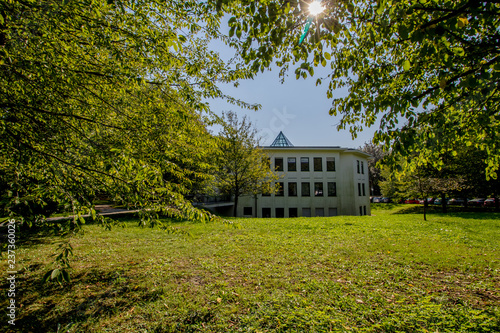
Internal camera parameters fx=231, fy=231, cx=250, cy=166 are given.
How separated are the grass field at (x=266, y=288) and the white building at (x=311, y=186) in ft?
70.7

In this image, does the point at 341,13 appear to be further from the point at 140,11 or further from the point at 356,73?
the point at 140,11

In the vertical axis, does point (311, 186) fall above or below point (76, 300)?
above

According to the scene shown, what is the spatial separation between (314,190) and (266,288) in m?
26.6

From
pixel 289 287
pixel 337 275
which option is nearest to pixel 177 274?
pixel 289 287

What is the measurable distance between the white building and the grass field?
A: 70.7ft

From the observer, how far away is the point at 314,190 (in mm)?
29797

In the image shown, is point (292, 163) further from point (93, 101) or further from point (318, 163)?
point (93, 101)

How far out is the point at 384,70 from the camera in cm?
482

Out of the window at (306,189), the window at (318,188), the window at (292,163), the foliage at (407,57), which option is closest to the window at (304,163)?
the window at (292,163)

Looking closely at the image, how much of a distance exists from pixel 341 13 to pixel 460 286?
5.47 m

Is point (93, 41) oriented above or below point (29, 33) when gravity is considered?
above

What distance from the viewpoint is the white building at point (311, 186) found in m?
29.2

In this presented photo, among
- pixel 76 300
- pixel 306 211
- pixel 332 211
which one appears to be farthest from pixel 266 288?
pixel 332 211

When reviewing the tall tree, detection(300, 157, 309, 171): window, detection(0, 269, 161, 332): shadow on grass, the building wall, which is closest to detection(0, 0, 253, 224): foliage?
detection(0, 269, 161, 332): shadow on grass
